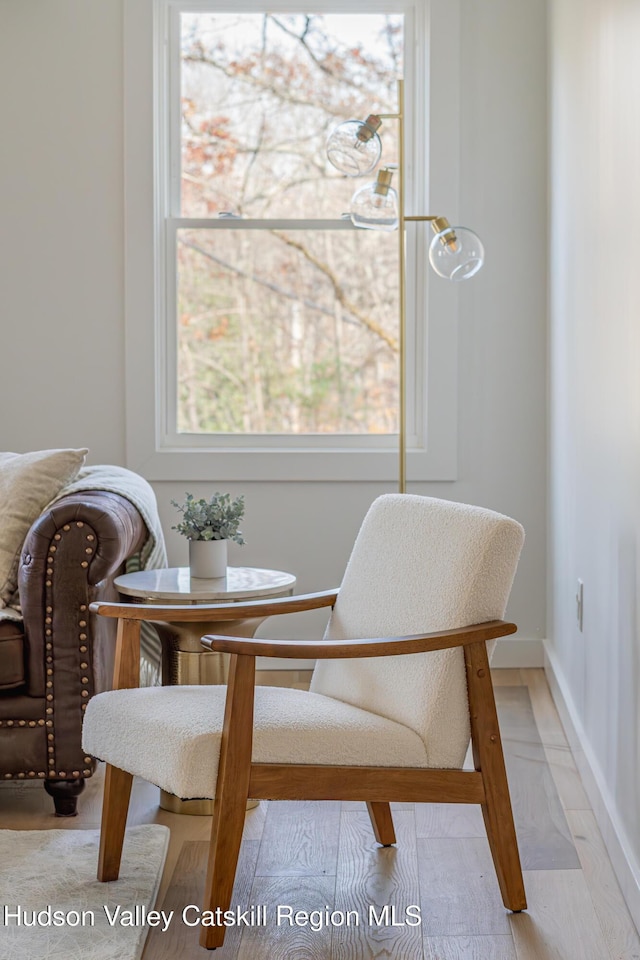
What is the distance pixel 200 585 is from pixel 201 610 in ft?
1.70

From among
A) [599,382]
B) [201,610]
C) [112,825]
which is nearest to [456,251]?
[599,382]

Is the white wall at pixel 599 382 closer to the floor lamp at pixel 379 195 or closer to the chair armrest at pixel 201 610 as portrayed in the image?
→ the floor lamp at pixel 379 195

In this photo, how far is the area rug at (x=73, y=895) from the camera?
1959 mm

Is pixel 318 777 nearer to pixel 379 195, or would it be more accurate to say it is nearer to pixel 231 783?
pixel 231 783

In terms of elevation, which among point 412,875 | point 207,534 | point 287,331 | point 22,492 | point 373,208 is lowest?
point 412,875

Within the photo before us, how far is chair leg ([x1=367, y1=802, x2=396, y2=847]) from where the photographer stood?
→ 7.95 ft

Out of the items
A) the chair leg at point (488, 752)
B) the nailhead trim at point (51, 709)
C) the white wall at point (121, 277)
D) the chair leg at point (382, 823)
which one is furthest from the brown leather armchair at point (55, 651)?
the white wall at point (121, 277)

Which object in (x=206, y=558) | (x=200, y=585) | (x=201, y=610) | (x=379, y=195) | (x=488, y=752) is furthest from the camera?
(x=379, y=195)

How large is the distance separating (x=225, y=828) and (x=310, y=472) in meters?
2.21

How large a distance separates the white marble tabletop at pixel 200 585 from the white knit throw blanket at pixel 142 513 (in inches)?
4.8

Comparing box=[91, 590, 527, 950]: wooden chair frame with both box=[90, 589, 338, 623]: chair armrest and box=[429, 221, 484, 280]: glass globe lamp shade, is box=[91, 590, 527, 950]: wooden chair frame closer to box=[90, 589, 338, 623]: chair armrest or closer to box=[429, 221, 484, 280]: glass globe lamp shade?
box=[90, 589, 338, 623]: chair armrest

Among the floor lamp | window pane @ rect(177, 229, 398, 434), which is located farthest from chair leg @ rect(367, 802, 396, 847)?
window pane @ rect(177, 229, 398, 434)

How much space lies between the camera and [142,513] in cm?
302

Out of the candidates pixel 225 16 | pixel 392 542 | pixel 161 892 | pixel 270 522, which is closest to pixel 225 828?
pixel 161 892
